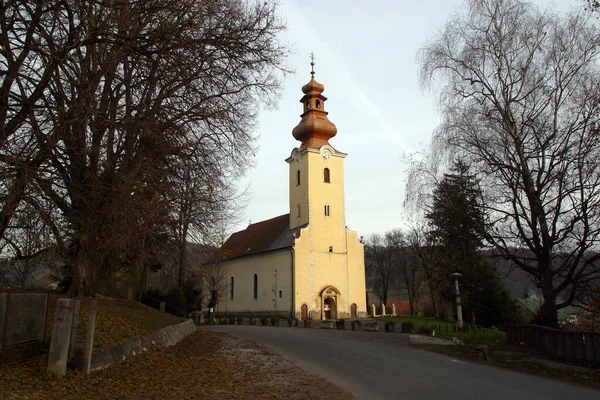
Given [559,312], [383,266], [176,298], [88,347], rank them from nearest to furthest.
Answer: [88,347]
[176,298]
[559,312]
[383,266]

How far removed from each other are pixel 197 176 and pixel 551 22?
13.0m

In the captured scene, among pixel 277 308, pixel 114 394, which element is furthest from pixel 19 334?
pixel 277 308

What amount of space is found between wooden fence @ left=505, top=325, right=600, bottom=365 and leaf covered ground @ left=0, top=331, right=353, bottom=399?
7.76m

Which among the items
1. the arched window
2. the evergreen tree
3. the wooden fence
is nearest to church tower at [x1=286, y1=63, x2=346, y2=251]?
the arched window

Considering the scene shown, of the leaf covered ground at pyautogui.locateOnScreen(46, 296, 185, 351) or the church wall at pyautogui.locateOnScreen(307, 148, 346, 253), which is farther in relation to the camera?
the church wall at pyautogui.locateOnScreen(307, 148, 346, 253)

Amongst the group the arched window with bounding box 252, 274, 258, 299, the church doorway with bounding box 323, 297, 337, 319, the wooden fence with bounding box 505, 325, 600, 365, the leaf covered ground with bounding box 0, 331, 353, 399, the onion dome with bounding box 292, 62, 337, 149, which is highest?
the onion dome with bounding box 292, 62, 337, 149

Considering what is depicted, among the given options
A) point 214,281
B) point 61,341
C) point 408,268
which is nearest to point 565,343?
point 61,341

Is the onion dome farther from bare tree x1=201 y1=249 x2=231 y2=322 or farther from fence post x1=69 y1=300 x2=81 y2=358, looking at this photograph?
fence post x1=69 y1=300 x2=81 y2=358

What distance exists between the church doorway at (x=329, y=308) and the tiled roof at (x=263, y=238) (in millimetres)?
6037

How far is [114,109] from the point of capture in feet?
34.7

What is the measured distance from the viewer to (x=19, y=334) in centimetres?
934

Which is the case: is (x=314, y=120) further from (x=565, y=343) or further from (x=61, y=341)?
(x=61, y=341)

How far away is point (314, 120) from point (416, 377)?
37.6m

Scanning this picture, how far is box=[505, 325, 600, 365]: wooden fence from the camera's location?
1311 cm
